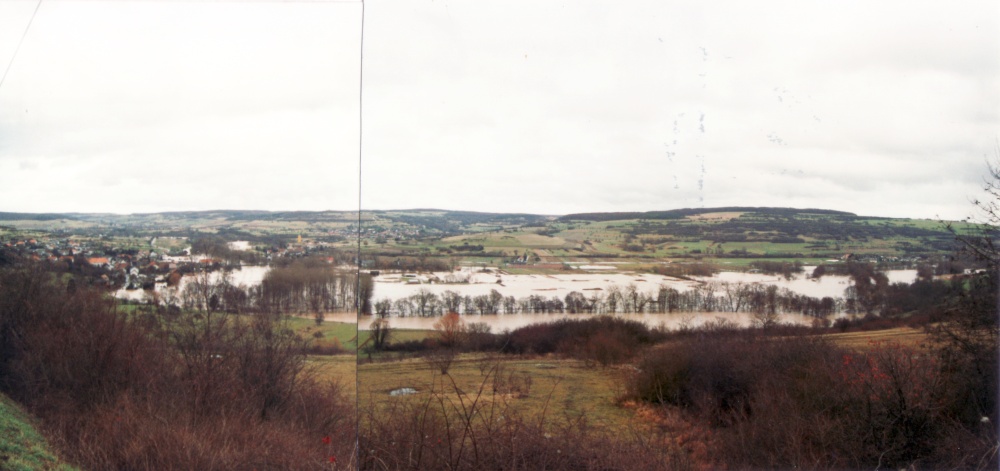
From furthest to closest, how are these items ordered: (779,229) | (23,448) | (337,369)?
(337,369) < (779,229) < (23,448)

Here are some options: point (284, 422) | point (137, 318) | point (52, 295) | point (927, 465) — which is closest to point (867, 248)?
point (927, 465)

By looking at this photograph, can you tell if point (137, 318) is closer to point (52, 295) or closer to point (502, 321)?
point (52, 295)

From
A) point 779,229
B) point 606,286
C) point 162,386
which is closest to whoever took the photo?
point 606,286

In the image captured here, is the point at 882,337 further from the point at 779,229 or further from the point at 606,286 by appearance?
the point at 606,286

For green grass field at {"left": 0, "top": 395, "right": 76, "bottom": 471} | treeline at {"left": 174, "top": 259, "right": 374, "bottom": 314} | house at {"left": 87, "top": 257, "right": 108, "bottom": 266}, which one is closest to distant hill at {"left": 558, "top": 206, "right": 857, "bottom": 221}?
treeline at {"left": 174, "top": 259, "right": 374, "bottom": 314}

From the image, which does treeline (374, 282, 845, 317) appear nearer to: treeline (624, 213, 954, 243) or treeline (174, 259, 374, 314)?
treeline (624, 213, 954, 243)

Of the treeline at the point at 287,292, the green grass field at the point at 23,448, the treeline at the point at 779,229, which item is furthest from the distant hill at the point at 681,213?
the green grass field at the point at 23,448

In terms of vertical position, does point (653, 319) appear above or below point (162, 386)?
above

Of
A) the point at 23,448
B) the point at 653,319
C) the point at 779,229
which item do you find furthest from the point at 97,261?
the point at 779,229
